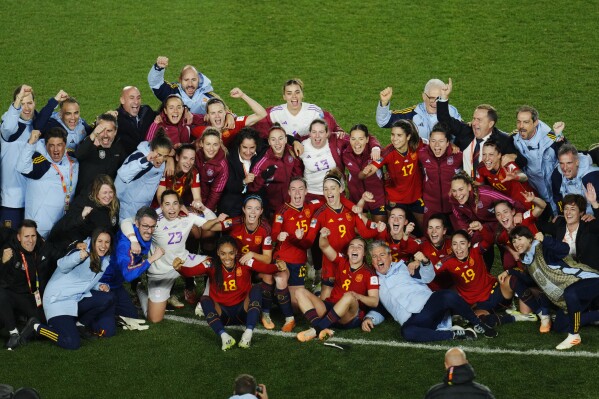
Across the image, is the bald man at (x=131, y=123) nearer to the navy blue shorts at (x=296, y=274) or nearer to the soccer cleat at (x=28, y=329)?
the navy blue shorts at (x=296, y=274)

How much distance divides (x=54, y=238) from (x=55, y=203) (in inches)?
13.7

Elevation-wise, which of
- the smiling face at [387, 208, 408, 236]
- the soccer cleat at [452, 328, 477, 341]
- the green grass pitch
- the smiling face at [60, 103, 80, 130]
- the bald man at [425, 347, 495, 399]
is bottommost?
the soccer cleat at [452, 328, 477, 341]

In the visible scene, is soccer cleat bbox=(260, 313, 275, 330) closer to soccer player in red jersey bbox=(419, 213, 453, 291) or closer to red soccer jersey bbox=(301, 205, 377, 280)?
red soccer jersey bbox=(301, 205, 377, 280)

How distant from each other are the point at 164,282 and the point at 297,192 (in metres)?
1.50

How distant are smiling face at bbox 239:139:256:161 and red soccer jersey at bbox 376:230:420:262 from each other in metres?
1.48

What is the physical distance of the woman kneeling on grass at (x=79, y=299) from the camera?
9.68 m

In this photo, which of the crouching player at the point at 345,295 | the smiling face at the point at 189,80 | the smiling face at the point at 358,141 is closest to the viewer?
the crouching player at the point at 345,295

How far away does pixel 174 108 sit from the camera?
1095 cm

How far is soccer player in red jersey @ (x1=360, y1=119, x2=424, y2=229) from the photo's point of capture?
432 inches

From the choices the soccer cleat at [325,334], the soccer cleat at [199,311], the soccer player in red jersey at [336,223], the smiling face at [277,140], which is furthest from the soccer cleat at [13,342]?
the smiling face at [277,140]

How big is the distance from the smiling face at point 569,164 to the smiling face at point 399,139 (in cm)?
152

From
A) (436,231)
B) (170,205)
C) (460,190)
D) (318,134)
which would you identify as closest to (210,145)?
(170,205)

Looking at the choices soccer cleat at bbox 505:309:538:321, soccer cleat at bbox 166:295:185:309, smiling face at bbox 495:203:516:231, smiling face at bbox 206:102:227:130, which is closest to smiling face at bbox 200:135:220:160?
smiling face at bbox 206:102:227:130

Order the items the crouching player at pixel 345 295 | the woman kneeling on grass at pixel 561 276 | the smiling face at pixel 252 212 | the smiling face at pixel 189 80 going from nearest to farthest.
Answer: the woman kneeling on grass at pixel 561 276, the crouching player at pixel 345 295, the smiling face at pixel 252 212, the smiling face at pixel 189 80
